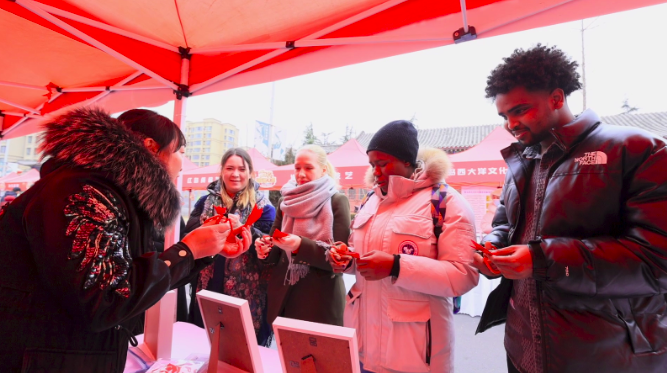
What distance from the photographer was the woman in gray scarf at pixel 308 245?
2.01 m

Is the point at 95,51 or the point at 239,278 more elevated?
the point at 95,51

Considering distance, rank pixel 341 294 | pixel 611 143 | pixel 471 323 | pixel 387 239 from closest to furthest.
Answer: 1. pixel 611 143
2. pixel 387 239
3. pixel 341 294
4. pixel 471 323

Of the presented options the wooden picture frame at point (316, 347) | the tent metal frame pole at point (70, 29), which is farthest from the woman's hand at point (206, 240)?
the tent metal frame pole at point (70, 29)

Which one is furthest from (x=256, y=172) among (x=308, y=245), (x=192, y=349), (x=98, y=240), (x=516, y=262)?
(x=516, y=262)

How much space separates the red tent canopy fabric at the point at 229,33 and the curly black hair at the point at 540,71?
0.60m

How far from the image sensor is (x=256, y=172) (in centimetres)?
500

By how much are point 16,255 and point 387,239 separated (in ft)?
4.13

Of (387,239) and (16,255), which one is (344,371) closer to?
(387,239)

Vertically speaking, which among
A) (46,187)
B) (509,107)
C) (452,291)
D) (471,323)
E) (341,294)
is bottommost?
(471,323)

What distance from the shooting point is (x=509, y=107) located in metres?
1.26

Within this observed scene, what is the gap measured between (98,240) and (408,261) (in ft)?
3.40

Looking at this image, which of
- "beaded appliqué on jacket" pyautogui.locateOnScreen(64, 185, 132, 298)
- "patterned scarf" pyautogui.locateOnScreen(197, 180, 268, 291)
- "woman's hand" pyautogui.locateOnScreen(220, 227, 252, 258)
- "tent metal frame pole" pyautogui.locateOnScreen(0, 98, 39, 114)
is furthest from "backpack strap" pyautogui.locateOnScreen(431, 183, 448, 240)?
"tent metal frame pole" pyautogui.locateOnScreen(0, 98, 39, 114)

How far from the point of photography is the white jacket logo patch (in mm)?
1021

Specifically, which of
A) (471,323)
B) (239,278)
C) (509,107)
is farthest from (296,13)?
(471,323)
